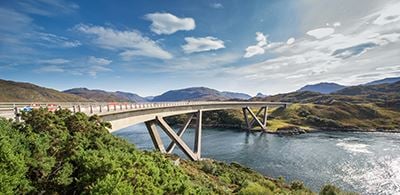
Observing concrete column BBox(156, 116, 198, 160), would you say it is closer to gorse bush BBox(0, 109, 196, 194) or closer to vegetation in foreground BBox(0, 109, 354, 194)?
vegetation in foreground BBox(0, 109, 354, 194)

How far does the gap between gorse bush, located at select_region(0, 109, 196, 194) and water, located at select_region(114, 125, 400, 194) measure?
33.4m

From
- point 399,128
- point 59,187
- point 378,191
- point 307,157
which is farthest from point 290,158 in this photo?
point 399,128

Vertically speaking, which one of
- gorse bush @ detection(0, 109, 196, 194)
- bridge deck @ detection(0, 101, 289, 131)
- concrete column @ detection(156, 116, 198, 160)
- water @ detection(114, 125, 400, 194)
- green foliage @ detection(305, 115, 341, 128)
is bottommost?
water @ detection(114, 125, 400, 194)

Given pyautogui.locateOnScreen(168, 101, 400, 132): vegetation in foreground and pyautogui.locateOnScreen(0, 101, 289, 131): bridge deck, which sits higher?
pyautogui.locateOnScreen(0, 101, 289, 131): bridge deck

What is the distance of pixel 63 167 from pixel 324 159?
184 ft

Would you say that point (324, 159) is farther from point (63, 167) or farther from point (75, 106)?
point (63, 167)

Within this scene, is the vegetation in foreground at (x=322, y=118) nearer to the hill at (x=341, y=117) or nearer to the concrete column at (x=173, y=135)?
the hill at (x=341, y=117)

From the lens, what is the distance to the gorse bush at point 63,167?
12188 mm

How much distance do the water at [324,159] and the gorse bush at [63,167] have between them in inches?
1315

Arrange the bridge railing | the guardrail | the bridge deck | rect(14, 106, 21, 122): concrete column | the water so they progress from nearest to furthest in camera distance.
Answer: rect(14, 106, 21, 122): concrete column, the guardrail, the bridge railing, the bridge deck, the water

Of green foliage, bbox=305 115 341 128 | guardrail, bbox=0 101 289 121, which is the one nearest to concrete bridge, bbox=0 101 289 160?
guardrail, bbox=0 101 289 121

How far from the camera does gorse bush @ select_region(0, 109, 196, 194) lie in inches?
480

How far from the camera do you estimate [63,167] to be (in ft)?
48.0

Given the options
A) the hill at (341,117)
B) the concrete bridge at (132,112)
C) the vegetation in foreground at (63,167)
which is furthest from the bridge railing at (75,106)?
the hill at (341,117)
